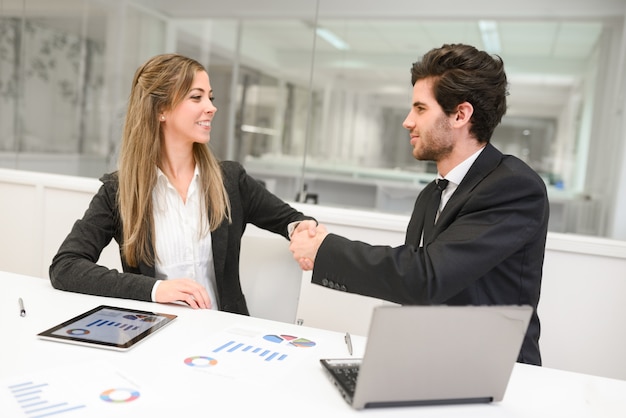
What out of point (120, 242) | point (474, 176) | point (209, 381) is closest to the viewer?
point (209, 381)

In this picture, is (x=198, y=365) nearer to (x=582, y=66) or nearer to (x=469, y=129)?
(x=469, y=129)

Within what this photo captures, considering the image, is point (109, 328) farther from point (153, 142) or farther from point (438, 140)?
point (438, 140)

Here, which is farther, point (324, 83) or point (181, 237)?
point (324, 83)

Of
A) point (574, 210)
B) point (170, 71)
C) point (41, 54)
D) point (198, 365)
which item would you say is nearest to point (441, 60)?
point (170, 71)

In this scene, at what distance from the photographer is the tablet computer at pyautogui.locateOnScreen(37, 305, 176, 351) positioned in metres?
1.28

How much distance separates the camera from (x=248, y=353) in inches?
50.8

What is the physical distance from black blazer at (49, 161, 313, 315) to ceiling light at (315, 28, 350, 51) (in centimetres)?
274

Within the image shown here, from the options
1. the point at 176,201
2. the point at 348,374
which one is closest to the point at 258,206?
the point at 176,201

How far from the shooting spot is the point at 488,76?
1.68 meters

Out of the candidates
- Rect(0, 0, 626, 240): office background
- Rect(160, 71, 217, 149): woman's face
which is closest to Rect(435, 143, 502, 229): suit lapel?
Rect(160, 71, 217, 149): woman's face

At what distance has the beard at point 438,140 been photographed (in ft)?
5.61

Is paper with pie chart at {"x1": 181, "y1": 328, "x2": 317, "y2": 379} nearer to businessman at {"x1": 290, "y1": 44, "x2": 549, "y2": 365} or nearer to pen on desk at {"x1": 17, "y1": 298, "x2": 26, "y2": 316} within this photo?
businessman at {"x1": 290, "y1": 44, "x2": 549, "y2": 365}

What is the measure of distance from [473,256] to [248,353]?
23.8 inches

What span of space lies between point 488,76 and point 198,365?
113cm
